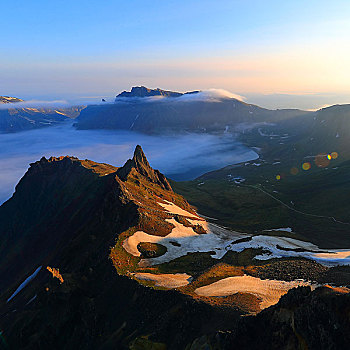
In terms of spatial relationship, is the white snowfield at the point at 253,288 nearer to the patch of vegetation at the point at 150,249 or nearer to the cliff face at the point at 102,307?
the cliff face at the point at 102,307

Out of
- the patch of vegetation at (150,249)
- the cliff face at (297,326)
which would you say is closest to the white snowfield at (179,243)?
the patch of vegetation at (150,249)

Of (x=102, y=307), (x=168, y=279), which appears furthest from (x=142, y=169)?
(x=102, y=307)

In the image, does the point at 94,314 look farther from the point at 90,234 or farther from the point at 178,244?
the point at 90,234

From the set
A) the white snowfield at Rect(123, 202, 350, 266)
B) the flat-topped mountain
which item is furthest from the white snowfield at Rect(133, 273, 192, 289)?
the white snowfield at Rect(123, 202, 350, 266)

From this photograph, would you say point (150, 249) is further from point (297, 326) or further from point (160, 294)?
point (297, 326)

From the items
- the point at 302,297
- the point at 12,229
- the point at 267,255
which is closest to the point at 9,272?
the point at 12,229

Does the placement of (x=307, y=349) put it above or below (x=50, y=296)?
above
